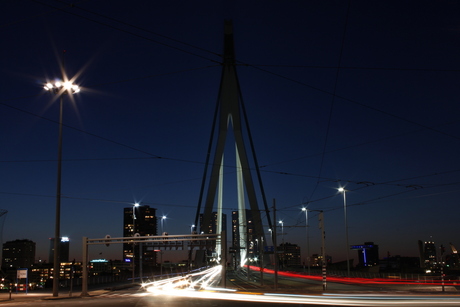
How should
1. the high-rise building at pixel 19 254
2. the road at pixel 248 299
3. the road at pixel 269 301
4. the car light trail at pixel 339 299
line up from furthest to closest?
the high-rise building at pixel 19 254, the road at pixel 248 299, the car light trail at pixel 339 299, the road at pixel 269 301

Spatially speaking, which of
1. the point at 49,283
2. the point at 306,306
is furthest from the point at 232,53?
the point at 306,306

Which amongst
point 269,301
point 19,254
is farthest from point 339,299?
point 19,254

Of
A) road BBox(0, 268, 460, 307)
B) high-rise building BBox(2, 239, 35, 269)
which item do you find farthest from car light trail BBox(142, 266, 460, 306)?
high-rise building BBox(2, 239, 35, 269)

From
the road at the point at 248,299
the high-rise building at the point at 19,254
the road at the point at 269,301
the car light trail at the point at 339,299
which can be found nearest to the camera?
the road at the point at 269,301

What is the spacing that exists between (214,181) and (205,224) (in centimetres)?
855

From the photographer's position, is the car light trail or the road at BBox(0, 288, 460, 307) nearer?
the road at BBox(0, 288, 460, 307)

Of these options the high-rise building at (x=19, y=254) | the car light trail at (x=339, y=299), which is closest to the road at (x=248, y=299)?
the car light trail at (x=339, y=299)

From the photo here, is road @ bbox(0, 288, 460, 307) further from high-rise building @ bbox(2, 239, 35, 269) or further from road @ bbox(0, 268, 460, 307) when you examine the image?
high-rise building @ bbox(2, 239, 35, 269)

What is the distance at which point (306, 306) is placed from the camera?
2042cm

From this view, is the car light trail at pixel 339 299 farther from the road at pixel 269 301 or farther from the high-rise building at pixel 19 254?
the high-rise building at pixel 19 254

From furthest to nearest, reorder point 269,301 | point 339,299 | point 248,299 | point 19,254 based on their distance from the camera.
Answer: point 19,254 < point 248,299 < point 339,299 < point 269,301

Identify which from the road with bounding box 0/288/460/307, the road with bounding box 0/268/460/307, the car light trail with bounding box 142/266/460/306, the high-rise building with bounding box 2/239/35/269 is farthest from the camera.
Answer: the high-rise building with bounding box 2/239/35/269

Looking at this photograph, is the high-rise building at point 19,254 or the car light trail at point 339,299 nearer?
the car light trail at point 339,299

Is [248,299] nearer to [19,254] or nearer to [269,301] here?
[269,301]
